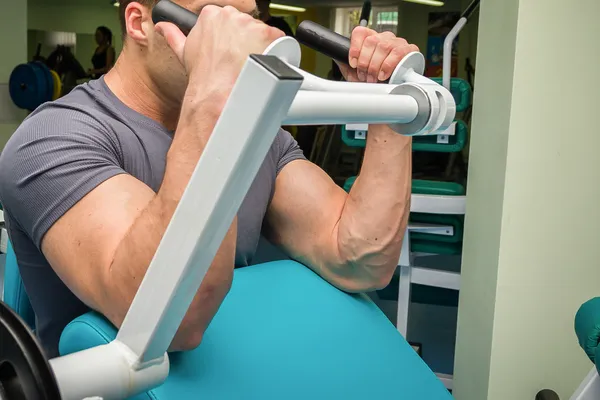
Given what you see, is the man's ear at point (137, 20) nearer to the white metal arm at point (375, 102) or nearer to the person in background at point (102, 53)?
the white metal arm at point (375, 102)

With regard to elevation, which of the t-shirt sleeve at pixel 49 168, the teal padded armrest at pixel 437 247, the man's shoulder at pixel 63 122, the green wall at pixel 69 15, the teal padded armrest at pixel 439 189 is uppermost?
the green wall at pixel 69 15

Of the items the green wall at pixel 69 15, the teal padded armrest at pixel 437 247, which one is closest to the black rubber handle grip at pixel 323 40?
the teal padded armrest at pixel 437 247

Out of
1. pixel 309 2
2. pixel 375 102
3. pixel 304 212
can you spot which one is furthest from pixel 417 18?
pixel 375 102

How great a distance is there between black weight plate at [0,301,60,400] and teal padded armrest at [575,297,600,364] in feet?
3.22

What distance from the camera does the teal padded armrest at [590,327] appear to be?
1.23m

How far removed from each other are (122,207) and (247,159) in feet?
1.30

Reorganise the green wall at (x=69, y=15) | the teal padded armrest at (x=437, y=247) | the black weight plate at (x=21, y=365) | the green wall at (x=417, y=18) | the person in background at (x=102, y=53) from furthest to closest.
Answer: the green wall at (x=69, y=15) < the green wall at (x=417, y=18) < the person in background at (x=102, y=53) < the teal padded armrest at (x=437, y=247) < the black weight plate at (x=21, y=365)

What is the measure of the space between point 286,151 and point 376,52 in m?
0.38

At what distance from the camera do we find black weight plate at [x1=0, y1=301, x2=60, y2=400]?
50 centimetres

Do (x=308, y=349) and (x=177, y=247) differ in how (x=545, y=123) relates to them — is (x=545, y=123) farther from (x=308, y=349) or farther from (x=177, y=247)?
(x=177, y=247)

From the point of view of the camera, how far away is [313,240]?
1.29m

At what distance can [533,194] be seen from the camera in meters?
1.86

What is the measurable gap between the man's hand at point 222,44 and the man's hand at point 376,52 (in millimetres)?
384

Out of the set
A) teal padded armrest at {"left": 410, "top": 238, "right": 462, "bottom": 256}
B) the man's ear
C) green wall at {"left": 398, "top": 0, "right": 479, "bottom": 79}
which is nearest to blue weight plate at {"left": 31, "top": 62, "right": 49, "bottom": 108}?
teal padded armrest at {"left": 410, "top": 238, "right": 462, "bottom": 256}
